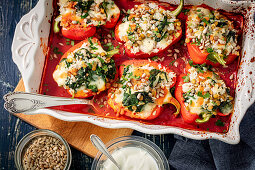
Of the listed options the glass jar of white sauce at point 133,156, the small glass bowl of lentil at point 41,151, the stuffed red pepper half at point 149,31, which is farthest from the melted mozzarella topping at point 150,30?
the small glass bowl of lentil at point 41,151

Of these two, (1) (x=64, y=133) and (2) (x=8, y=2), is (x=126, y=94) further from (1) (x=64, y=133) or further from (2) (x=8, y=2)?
(2) (x=8, y=2)

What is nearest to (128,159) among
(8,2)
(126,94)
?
(126,94)

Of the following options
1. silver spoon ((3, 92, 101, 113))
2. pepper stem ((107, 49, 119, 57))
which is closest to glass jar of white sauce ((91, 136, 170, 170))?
silver spoon ((3, 92, 101, 113))

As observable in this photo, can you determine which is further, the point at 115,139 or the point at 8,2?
the point at 8,2

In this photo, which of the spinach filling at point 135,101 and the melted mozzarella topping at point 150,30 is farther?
the melted mozzarella topping at point 150,30

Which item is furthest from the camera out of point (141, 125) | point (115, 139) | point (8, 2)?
point (8, 2)

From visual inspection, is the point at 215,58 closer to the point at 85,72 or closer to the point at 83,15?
the point at 85,72

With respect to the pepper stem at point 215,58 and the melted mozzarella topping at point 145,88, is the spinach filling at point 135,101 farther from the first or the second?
the pepper stem at point 215,58
